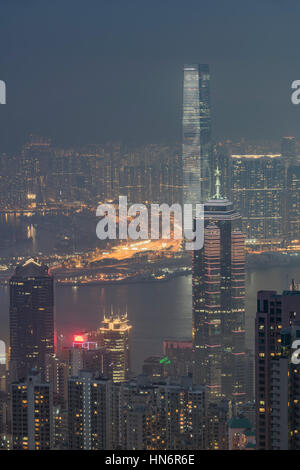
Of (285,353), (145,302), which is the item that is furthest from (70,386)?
(145,302)

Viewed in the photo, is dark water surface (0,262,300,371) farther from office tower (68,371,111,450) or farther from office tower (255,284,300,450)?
office tower (255,284,300,450)

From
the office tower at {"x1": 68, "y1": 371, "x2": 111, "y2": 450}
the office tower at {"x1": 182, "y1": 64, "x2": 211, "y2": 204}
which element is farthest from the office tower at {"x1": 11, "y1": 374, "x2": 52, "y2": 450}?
the office tower at {"x1": 182, "y1": 64, "x2": 211, "y2": 204}

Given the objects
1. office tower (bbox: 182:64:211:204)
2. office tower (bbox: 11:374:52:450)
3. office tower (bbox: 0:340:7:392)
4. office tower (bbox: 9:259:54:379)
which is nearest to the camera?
office tower (bbox: 11:374:52:450)

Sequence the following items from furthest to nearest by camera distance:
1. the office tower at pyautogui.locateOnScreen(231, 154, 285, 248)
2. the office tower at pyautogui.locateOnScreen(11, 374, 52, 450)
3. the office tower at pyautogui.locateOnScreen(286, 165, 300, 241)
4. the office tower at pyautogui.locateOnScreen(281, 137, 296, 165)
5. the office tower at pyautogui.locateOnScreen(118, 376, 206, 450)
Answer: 1. the office tower at pyautogui.locateOnScreen(286, 165, 300, 241)
2. the office tower at pyautogui.locateOnScreen(231, 154, 285, 248)
3. the office tower at pyautogui.locateOnScreen(281, 137, 296, 165)
4. the office tower at pyautogui.locateOnScreen(11, 374, 52, 450)
5. the office tower at pyautogui.locateOnScreen(118, 376, 206, 450)

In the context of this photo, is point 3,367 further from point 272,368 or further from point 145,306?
point 272,368

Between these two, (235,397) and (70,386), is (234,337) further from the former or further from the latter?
(70,386)
